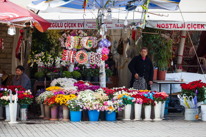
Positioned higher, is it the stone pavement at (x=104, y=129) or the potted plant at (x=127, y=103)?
the potted plant at (x=127, y=103)

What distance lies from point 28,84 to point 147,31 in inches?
165

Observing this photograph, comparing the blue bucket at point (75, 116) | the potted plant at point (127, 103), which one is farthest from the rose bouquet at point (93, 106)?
the potted plant at point (127, 103)

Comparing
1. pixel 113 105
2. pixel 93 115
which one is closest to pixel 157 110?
pixel 113 105

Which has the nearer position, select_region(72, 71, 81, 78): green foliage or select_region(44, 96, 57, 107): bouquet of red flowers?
select_region(44, 96, 57, 107): bouquet of red flowers

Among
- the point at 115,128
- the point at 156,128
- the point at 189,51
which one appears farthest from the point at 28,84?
the point at 189,51

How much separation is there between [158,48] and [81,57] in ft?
9.11

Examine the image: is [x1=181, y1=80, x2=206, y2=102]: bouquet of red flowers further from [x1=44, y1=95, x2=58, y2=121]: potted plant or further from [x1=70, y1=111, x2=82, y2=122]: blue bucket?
[x1=44, y1=95, x2=58, y2=121]: potted plant

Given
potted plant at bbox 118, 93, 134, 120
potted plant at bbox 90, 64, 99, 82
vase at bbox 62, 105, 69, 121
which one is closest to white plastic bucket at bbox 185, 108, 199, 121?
potted plant at bbox 118, 93, 134, 120

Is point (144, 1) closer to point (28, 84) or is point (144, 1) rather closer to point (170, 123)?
point (170, 123)

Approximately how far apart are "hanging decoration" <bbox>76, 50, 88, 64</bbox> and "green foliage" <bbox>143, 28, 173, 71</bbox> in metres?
2.39

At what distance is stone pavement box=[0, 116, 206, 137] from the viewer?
22.9 ft

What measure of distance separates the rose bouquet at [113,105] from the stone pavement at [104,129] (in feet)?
1.07

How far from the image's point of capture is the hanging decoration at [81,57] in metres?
9.75

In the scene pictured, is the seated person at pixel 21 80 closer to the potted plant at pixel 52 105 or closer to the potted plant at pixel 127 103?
the potted plant at pixel 52 105
